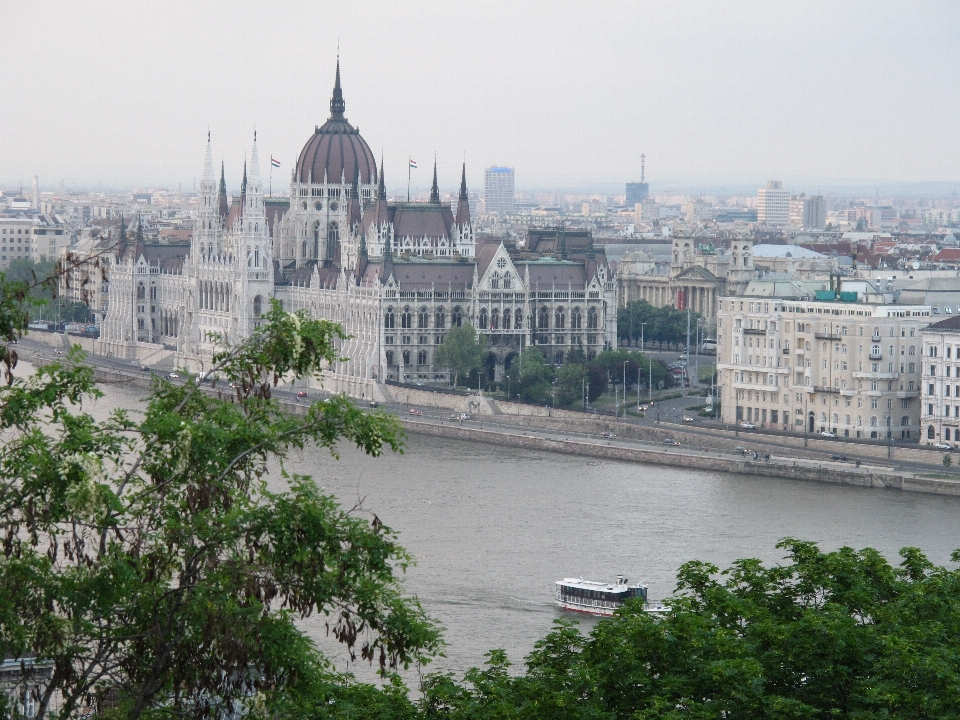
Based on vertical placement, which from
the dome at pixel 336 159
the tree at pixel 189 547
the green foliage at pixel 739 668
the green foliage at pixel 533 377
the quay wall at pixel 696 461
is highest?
the dome at pixel 336 159

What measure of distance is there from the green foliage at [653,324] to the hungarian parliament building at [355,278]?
11.6 ft

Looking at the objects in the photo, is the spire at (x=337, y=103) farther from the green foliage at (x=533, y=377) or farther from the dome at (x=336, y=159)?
the green foliage at (x=533, y=377)

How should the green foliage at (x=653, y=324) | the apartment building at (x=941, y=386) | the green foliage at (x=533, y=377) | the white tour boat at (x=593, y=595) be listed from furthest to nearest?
the green foliage at (x=653, y=324), the green foliage at (x=533, y=377), the apartment building at (x=941, y=386), the white tour boat at (x=593, y=595)

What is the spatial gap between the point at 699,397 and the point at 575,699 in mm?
47425

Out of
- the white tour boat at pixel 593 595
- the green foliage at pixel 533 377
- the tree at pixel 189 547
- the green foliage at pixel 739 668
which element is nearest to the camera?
the tree at pixel 189 547

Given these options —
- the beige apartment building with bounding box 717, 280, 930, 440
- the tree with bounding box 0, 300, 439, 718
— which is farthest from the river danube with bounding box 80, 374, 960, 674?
the tree with bounding box 0, 300, 439, 718

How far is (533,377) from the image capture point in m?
67.0

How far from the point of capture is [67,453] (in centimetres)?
1474

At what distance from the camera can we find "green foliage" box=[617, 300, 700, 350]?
84.4 meters

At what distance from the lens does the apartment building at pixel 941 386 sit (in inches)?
2116

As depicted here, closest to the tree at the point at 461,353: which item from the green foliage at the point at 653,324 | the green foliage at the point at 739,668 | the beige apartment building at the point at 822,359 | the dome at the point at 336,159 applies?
the beige apartment building at the point at 822,359

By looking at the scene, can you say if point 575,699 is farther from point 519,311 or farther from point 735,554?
point 519,311

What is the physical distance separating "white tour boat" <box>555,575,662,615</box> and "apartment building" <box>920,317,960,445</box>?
21.2 meters

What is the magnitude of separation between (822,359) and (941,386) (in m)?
3.77
